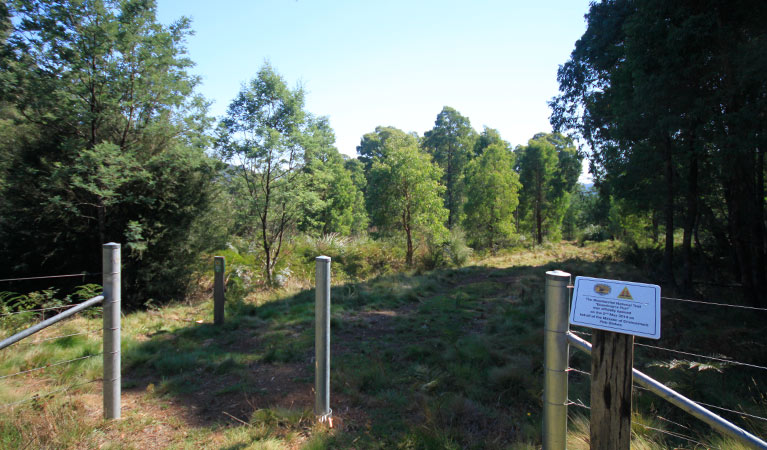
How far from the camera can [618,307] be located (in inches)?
74.1

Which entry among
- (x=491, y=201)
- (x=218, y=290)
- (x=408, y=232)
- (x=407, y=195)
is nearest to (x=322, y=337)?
(x=218, y=290)

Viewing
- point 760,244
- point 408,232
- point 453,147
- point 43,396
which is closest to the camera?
point 43,396

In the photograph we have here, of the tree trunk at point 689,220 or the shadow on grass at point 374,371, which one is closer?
the shadow on grass at point 374,371

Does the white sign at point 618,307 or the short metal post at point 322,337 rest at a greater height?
the white sign at point 618,307

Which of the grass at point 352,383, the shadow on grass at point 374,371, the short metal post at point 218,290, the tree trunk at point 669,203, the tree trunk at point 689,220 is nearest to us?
the grass at point 352,383

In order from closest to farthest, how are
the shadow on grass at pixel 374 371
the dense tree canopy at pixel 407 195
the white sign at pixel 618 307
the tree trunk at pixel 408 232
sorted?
the white sign at pixel 618 307, the shadow on grass at pixel 374 371, the dense tree canopy at pixel 407 195, the tree trunk at pixel 408 232

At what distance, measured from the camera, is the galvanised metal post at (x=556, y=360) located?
211 cm

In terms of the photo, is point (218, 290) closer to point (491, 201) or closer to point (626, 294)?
point (626, 294)

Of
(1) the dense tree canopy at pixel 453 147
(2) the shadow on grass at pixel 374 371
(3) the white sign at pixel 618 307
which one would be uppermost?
(1) the dense tree canopy at pixel 453 147

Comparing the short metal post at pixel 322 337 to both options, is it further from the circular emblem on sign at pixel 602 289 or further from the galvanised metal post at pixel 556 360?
the circular emblem on sign at pixel 602 289

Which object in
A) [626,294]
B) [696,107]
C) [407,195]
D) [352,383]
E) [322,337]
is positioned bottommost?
[352,383]

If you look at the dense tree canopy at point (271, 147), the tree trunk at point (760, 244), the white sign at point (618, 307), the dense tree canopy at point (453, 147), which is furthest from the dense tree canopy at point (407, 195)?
the dense tree canopy at point (453, 147)

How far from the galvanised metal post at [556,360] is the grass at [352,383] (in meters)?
0.85

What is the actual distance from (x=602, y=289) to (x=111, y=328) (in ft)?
12.0
